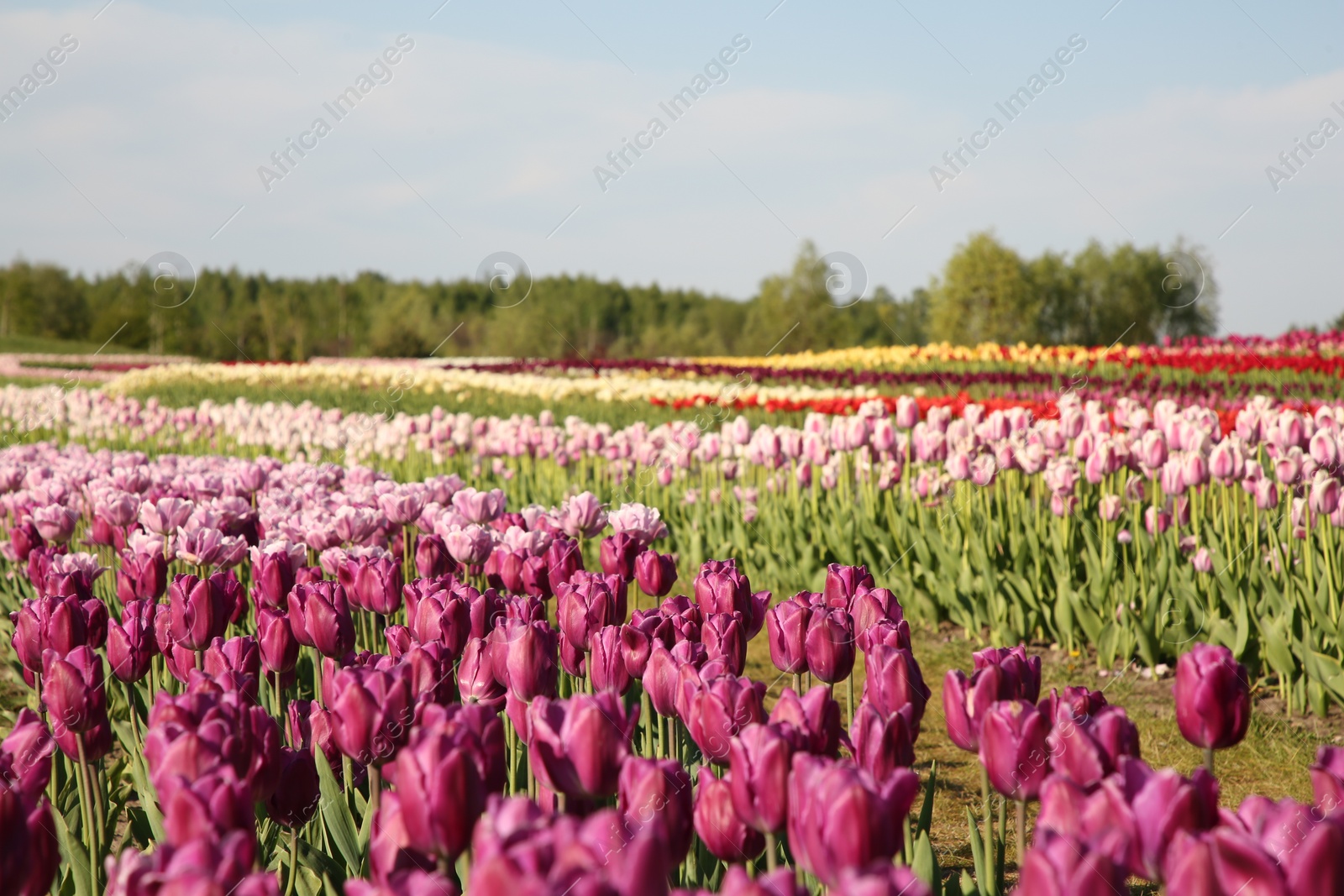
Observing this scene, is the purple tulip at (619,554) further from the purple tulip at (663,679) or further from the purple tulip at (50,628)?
the purple tulip at (50,628)

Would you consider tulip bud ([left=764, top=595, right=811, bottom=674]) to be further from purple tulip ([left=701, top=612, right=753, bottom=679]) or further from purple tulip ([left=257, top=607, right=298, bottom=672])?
purple tulip ([left=257, top=607, right=298, bottom=672])

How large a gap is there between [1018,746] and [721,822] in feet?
1.32

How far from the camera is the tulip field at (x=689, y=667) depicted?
1.16 metres

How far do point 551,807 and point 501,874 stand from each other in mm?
497

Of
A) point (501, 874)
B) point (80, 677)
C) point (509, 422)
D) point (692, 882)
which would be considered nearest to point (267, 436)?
point (509, 422)

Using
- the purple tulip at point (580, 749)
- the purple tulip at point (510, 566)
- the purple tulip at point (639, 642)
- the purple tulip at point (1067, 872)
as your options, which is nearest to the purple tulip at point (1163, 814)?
the purple tulip at point (1067, 872)

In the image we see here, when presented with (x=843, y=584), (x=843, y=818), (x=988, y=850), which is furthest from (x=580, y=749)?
(x=843, y=584)

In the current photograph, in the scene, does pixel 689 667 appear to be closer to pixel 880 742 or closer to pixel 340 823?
pixel 880 742

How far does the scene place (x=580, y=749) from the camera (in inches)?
53.8

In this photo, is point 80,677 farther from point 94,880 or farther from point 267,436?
point 267,436

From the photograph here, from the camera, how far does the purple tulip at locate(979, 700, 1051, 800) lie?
1.40 meters

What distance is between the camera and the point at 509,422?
7.51m

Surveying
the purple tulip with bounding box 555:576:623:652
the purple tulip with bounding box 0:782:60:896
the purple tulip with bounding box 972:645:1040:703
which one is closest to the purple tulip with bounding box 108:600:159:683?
the purple tulip with bounding box 555:576:623:652

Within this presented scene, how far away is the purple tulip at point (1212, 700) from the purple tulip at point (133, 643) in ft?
6.52
